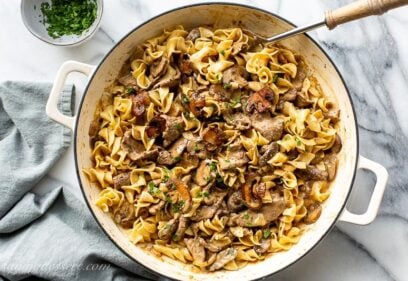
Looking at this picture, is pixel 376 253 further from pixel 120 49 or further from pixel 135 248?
pixel 120 49

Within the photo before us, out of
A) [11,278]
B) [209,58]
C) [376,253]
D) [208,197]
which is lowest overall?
[11,278]

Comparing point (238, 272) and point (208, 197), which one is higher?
point (208, 197)

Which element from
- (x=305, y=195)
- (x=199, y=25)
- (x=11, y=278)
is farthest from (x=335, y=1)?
(x=11, y=278)

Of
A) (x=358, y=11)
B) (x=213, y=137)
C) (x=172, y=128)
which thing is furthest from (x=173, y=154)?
(x=358, y=11)

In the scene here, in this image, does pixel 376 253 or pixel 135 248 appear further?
pixel 376 253

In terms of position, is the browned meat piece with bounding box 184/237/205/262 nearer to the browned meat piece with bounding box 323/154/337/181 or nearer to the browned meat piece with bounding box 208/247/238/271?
the browned meat piece with bounding box 208/247/238/271

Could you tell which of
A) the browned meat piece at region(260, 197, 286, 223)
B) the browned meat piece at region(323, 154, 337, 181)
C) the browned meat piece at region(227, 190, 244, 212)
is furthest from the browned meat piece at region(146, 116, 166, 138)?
the browned meat piece at region(323, 154, 337, 181)
